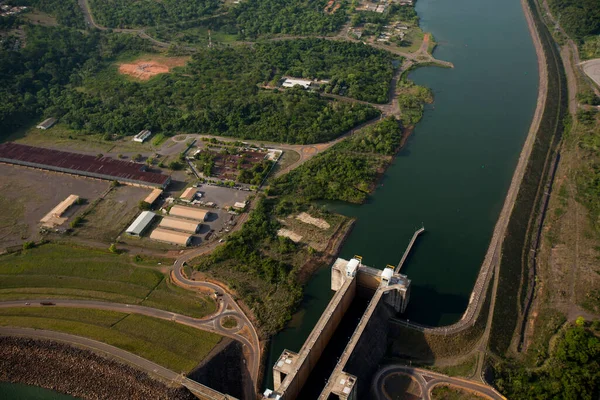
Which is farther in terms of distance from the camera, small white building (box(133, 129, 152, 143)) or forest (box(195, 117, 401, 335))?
small white building (box(133, 129, 152, 143))

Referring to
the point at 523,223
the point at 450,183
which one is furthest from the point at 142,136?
the point at 523,223

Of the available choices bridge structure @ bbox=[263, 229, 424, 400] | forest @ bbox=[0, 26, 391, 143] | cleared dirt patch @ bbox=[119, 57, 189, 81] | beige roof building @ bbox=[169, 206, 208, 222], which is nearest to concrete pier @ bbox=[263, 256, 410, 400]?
bridge structure @ bbox=[263, 229, 424, 400]

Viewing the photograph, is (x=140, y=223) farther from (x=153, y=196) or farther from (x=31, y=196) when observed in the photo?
(x=31, y=196)

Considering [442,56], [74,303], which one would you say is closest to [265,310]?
[74,303]

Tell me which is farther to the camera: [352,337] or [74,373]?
[74,373]

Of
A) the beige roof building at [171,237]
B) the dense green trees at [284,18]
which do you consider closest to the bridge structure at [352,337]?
the beige roof building at [171,237]

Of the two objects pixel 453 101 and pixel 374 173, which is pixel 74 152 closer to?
pixel 374 173

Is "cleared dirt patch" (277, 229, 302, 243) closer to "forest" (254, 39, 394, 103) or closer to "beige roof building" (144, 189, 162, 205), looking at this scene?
"beige roof building" (144, 189, 162, 205)

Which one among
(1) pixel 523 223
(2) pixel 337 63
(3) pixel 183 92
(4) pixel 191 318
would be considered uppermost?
(2) pixel 337 63
